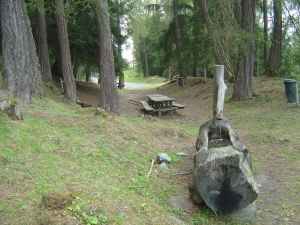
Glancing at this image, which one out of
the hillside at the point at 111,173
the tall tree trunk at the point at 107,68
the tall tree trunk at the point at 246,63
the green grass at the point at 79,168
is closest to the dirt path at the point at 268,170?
the hillside at the point at 111,173

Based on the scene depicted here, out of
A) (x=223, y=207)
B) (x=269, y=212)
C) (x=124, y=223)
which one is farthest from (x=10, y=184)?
(x=269, y=212)

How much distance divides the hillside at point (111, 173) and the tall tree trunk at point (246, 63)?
4.79m

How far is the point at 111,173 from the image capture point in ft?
17.2

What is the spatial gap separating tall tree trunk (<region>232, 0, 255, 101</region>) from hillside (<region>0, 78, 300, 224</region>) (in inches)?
189

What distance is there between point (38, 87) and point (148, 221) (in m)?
8.37

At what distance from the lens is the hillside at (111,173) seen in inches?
141

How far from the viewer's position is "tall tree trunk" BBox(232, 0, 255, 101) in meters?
14.0

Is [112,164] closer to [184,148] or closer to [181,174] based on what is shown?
[181,174]

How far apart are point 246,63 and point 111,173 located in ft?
36.3

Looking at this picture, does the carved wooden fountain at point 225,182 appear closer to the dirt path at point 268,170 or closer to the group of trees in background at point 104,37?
the dirt path at point 268,170

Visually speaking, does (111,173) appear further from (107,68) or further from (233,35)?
(233,35)

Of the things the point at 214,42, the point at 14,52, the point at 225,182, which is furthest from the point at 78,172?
the point at 214,42

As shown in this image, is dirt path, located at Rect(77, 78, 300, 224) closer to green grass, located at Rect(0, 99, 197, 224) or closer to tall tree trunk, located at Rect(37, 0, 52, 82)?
green grass, located at Rect(0, 99, 197, 224)

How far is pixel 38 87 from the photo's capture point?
1098 centimetres
